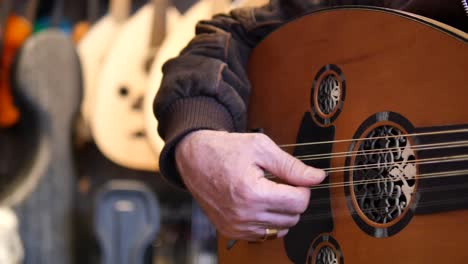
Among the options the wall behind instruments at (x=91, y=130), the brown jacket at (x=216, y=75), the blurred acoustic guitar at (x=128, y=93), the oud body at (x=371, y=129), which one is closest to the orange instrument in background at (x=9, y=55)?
the wall behind instruments at (x=91, y=130)

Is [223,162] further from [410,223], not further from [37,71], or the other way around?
[37,71]

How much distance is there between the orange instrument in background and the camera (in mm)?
2428

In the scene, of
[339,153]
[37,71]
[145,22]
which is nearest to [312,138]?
[339,153]

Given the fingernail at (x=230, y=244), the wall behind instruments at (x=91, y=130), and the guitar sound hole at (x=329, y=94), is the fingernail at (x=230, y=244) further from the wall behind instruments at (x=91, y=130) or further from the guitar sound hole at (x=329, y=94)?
the wall behind instruments at (x=91, y=130)

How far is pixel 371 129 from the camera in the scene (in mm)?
865

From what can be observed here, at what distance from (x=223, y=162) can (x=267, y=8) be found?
32cm

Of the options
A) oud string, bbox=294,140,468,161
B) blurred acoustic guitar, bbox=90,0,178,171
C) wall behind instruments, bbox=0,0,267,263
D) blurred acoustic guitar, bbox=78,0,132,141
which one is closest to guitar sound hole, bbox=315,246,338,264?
oud string, bbox=294,140,468,161

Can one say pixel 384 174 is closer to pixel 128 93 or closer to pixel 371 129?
pixel 371 129

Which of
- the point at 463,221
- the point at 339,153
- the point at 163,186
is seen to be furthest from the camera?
the point at 163,186

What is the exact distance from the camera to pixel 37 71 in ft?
6.83

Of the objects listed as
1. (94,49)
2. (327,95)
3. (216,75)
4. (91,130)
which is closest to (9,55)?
(94,49)

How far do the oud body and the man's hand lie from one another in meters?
0.04

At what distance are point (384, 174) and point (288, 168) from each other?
12cm

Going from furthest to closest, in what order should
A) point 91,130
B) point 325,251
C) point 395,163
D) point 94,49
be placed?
point 94,49 → point 91,130 → point 325,251 → point 395,163
